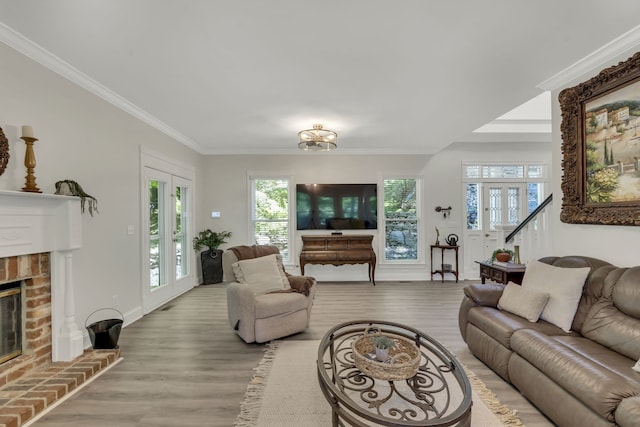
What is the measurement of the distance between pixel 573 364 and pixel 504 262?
1.74m

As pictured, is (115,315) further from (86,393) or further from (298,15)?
Answer: (298,15)

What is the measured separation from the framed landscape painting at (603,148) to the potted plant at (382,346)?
2.00 metres

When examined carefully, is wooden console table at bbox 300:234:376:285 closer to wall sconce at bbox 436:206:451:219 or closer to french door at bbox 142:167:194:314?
wall sconce at bbox 436:206:451:219

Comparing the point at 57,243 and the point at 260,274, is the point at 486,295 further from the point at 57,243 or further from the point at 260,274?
the point at 57,243

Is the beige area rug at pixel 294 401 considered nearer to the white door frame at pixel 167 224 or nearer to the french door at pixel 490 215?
the white door frame at pixel 167 224

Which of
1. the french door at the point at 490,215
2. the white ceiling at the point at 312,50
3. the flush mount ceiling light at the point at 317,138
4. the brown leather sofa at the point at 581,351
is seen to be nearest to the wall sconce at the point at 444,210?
the french door at the point at 490,215

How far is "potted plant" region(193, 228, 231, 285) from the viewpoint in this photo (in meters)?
5.21

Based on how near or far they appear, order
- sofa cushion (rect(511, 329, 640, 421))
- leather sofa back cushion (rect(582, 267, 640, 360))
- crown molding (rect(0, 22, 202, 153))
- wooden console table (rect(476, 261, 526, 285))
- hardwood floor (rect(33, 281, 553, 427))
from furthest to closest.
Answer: wooden console table (rect(476, 261, 526, 285)), crown molding (rect(0, 22, 202, 153)), hardwood floor (rect(33, 281, 553, 427)), leather sofa back cushion (rect(582, 267, 640, 360)), sofa cushion (rect(511, 329, 640, 421))

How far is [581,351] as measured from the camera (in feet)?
5.80

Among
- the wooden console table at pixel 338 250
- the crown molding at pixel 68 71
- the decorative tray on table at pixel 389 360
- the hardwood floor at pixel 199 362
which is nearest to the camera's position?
the decorative tray on table at pixel 389 360

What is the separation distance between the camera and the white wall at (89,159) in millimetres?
2135

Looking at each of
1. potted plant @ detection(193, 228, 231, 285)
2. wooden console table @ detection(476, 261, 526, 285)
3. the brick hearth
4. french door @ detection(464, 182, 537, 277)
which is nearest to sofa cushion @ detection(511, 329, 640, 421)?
wooden console table @ detection(476, 261, 526, 285)

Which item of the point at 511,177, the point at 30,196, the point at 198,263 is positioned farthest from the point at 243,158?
the point at 511,177

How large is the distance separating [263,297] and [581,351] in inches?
95.9
